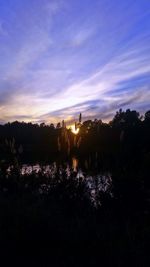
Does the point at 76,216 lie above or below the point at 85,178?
below

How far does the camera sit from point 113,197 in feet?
28.4

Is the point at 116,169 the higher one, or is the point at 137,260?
the point at 116,169

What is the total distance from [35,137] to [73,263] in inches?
1197

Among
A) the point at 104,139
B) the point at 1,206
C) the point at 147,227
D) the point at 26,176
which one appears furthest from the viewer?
the point at 104,139

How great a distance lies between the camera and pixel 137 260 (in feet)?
18.0

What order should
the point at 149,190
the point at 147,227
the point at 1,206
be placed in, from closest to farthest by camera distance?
the point at 147,227, the point at 1,206, the point at 149,190

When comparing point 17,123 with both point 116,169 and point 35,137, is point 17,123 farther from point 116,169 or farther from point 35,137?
point 116,169

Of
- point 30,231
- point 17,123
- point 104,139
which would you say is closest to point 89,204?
point 30,231

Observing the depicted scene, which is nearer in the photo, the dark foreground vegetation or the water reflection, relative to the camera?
the dark foreground vegetation

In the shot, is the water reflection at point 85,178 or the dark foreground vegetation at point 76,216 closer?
the dark foreground vegetation at point 76,216

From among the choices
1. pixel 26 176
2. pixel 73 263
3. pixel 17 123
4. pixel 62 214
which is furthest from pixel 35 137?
pixel 73 263

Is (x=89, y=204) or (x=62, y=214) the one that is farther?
(x=89, y=204)

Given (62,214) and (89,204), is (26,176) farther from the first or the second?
(62,214)

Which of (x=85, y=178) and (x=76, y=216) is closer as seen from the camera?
(x=76, y=216)
